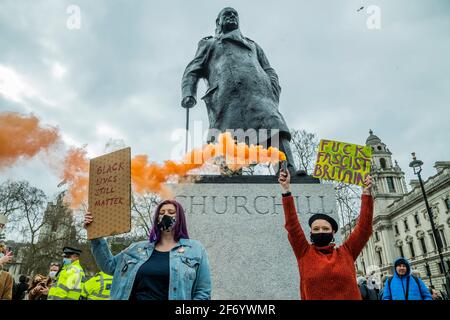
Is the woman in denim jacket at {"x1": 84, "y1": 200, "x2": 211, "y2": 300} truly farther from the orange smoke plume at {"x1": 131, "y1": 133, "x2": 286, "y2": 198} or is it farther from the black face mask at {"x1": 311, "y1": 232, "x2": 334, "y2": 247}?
the orange smoke plume at {"x1": 131, "y1": 133, "x2": 286, "y2": 198}

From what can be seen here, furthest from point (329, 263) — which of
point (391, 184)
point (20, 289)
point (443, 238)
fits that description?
point (391, 184)

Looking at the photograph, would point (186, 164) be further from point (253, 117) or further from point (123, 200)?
point (123, 200)

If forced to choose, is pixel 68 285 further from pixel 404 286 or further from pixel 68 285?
pixel 404 286

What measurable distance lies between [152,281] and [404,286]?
3.32 metres

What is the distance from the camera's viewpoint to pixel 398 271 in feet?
13.5

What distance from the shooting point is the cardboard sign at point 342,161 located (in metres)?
3.57

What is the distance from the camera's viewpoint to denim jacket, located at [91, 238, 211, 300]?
224 cm

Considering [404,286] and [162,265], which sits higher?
[162,265]

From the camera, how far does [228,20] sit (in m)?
7.02

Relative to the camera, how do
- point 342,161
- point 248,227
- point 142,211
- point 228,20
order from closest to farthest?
point 342,161 < point 248,227 < point 228,20 < point 142,211

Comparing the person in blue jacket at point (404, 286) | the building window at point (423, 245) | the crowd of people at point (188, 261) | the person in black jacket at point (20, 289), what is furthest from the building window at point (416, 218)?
the crowd of people at point (188, 261)

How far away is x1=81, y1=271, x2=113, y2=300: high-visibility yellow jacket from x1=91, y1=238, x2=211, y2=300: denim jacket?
3128mm
